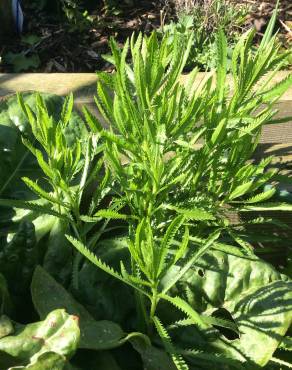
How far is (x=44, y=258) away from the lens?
1.53 metres

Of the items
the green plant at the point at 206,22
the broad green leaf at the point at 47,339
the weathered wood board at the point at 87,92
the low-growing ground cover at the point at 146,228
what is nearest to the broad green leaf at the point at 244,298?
the low-growing ground cover at the point at 146,228

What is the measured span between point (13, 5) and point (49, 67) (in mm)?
319

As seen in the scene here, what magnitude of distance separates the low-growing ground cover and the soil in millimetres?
1115

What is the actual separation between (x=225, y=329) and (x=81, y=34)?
6.06 feet

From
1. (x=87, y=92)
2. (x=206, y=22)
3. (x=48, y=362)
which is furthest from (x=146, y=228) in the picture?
(x=206, y=22)

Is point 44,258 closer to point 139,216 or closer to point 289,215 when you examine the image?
point 139,216

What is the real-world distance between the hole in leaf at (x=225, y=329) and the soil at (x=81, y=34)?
Answer: 59.6 inches

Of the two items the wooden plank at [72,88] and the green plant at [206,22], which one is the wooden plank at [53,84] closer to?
the wooden plank at [72,88]

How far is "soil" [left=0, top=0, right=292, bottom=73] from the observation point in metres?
2.80

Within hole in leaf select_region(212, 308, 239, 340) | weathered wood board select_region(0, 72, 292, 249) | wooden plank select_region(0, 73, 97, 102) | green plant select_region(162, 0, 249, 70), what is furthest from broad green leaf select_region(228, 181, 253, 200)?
green plant select_region(162, 0, 249, 70)

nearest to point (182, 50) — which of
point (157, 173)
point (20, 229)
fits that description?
point (157, 173)

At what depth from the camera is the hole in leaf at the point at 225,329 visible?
5.22 ft

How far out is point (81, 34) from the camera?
2.97 meters

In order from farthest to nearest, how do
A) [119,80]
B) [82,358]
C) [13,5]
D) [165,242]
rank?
1. [13,5]
2. [82,358]
3. [119,80]
4. [165,242]
